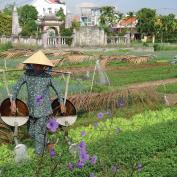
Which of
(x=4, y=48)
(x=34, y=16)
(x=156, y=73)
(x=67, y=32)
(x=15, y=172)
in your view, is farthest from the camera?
(x=34, y=16)

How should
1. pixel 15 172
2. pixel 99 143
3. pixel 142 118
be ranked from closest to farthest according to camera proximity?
pixel 15 172, pixel 99 143, pixel 142 118

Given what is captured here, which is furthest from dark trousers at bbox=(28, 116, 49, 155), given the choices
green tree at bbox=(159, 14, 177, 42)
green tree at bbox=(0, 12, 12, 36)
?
green tree at bbox=(159, 14, 177, 42)

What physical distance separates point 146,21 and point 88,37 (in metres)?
27.9

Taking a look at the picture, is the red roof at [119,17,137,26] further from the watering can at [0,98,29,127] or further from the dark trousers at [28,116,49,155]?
the dark trousers at [28,116,49,155]

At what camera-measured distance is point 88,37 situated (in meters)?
44.6

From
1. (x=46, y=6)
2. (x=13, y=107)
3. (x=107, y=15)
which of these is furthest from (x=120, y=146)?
(x=46, y=6)

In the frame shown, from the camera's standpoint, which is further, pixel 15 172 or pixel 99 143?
pixel 99 143

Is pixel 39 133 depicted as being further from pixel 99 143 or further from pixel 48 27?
pixel 48 27

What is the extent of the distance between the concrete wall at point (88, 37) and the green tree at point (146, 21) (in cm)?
2585

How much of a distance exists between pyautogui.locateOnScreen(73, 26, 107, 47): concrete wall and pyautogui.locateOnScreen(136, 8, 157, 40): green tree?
1018 inches

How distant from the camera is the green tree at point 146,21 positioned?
69.8 m

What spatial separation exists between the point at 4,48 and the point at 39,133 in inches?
1283

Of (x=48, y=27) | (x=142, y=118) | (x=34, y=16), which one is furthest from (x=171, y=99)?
(x=34, y=16)

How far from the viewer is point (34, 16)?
275ft
